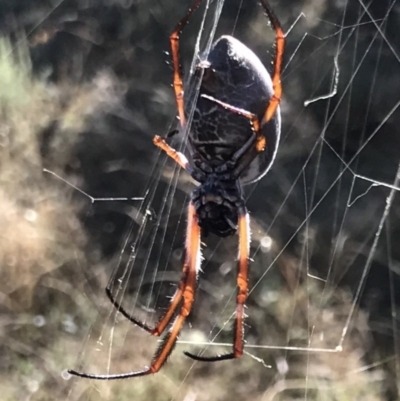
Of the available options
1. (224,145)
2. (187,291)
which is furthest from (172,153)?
(187,291)

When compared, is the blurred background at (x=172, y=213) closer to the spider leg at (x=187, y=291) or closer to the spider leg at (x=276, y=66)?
the spider leg at (x=187, y=291)

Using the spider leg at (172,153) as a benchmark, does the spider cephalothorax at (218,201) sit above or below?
below

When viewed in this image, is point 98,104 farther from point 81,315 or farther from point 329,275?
point 329,275

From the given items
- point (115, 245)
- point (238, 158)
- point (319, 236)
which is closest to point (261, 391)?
point (319, 236)

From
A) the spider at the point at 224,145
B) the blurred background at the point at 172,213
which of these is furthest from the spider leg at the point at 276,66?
the blurred background at the point at 172,213

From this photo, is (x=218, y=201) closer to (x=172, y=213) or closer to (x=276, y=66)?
(x=276, y=66)

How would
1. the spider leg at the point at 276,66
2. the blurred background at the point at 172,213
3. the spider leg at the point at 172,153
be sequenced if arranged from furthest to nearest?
the blurred background at the point at 172,213
the spider leg at the point at 172,153
the spider leg at the point at 276,66
